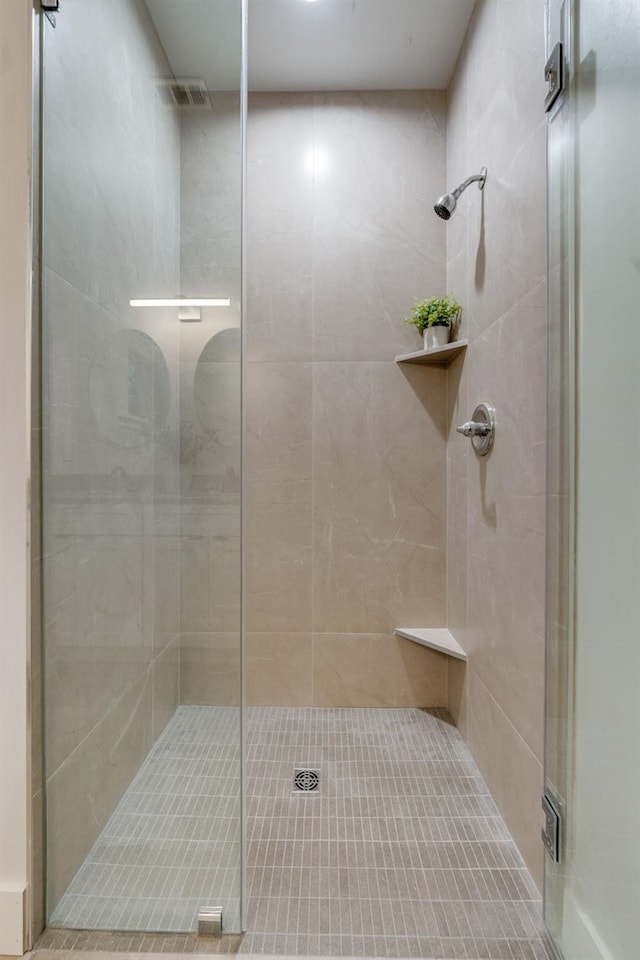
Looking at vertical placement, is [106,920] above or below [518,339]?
below

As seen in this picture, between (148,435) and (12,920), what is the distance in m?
1.01

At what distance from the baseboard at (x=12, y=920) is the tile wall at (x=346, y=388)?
3.86 feet

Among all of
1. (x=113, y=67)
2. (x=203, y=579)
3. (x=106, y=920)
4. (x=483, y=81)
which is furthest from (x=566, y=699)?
(x=483, y=81)

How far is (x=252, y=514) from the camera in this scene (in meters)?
2.21

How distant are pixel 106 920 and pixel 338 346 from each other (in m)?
1.89

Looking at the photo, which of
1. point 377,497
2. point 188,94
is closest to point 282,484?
point 377,497

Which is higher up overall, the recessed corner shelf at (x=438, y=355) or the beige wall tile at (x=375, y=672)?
the recessed corner shelf at (x=438, y=355)

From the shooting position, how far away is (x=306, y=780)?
1.64 meters

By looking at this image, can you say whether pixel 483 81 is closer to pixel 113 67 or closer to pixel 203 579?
pixel 113 67

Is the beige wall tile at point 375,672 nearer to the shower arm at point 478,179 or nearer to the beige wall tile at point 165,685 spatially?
the beige wall tile at point 165,685

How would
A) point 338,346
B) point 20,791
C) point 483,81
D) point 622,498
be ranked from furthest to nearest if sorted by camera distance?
Answer: point 338,346, point 483,81, point 20,791, point 622,498

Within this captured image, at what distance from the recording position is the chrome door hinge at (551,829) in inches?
43.2

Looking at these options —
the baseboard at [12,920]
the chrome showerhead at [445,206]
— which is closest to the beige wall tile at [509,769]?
the baseboard at [12,920]

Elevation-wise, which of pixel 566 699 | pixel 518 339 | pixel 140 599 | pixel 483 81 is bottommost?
pixel 566 699
